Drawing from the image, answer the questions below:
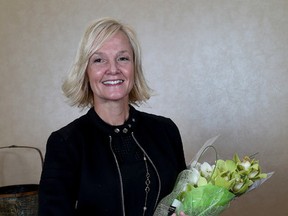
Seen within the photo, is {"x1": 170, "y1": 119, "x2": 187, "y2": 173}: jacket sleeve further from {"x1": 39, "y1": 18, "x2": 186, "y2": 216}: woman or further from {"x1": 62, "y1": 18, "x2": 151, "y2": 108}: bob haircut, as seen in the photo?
{"x1": 62, "y1": 18, "x2": 151, "y2": 108}: bob haircut

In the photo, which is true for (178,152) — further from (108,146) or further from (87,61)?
(87,61)

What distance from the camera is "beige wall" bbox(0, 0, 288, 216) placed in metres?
2.87

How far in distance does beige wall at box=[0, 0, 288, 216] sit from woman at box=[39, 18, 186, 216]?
1.31 m

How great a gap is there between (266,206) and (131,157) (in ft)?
5.91

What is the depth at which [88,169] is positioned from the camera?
1.36m

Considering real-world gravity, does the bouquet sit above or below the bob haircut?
below

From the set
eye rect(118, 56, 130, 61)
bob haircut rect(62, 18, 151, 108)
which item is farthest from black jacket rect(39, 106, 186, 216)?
eye rect(118, 56, 130, 61)

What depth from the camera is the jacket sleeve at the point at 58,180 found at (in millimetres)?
1270

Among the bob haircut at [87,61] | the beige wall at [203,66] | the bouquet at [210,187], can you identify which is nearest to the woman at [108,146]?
the bob haircut at [87,61]

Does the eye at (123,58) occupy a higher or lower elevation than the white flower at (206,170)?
higher

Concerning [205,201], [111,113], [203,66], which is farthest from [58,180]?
[203,66]

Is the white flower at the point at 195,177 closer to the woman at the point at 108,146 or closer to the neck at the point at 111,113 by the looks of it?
the woman at the point at 108,146

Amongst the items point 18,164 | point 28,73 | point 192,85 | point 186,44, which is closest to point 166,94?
point 192,85

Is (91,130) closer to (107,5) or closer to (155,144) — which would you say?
(155,144)
